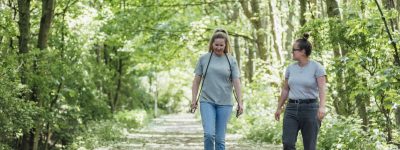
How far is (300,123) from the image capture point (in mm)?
7207

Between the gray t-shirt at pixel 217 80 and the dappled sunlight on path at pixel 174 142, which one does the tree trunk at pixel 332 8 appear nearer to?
the dappled sunlight on path at pixel 174 142

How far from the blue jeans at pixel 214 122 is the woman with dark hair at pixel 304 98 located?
0.87m

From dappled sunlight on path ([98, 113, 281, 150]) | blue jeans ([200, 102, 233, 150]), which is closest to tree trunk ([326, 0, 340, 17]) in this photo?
dappled sunlight on path ([98, 113, 281, 150])

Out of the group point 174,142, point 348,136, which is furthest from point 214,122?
point 174,142

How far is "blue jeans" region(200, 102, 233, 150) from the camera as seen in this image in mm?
7574

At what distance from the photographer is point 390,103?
7.77 metres

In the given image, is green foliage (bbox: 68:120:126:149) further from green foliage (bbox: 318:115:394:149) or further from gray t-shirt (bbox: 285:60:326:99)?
gray t-shirt (bbox: 285:60:326:99)

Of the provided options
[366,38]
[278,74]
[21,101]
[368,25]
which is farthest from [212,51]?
[278,74]

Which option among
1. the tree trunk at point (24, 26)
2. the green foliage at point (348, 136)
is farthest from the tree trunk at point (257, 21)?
the green foliage at point (348, 136)

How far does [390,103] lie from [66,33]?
13.0 metres

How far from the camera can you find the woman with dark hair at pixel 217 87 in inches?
301

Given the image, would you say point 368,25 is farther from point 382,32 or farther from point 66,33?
point 66,33

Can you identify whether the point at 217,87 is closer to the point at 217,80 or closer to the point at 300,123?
the point at 217,80

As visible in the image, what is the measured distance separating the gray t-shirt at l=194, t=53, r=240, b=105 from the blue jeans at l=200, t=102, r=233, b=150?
8 cm
